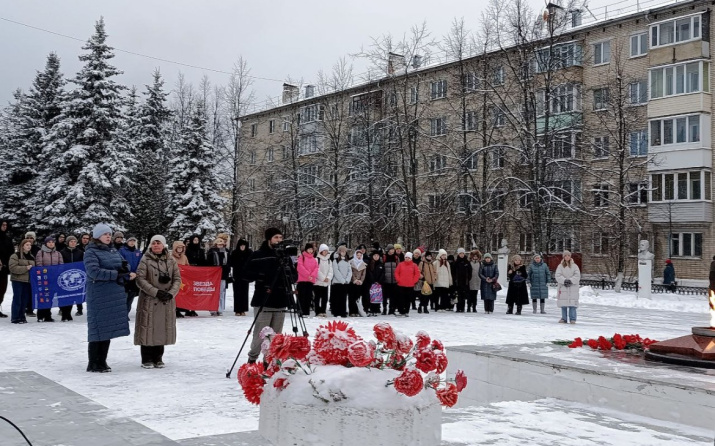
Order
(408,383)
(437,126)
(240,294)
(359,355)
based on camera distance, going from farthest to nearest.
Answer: (437,126) < (240,294) < (359,355) < (408,383)

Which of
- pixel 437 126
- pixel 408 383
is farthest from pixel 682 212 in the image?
pixel 408 383

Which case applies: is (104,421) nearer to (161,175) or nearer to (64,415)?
(64,415)

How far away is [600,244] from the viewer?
4131cm

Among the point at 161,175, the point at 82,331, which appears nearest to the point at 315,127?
the point at 161,175

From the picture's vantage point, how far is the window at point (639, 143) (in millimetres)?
40656

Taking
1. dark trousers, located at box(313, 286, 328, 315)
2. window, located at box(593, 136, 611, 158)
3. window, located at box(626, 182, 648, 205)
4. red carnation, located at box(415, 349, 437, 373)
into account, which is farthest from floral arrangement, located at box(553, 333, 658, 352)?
window, located at box(626, 182, 648, 205)

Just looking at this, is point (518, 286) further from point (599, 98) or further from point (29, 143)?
point (29, 143)

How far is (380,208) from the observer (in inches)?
1531

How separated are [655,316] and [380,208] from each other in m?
18.7

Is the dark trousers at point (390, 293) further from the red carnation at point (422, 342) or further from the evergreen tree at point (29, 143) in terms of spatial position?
the evergreen tree at point (29, 143)

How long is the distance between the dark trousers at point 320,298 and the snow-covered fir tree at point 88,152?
25.7 metres

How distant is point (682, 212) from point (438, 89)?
16961mm

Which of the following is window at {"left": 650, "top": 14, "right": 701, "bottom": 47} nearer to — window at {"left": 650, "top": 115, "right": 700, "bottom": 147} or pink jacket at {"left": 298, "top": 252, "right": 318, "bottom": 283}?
window at {"left": 650, "top": 115, "right": 700, "bottom": 147}

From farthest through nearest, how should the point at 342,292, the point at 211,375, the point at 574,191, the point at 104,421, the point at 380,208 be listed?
1. the point at 380,208
2. the point at 574,191
3. the point at 342,292
4. the point at 211,375
5. the point at 104,421
